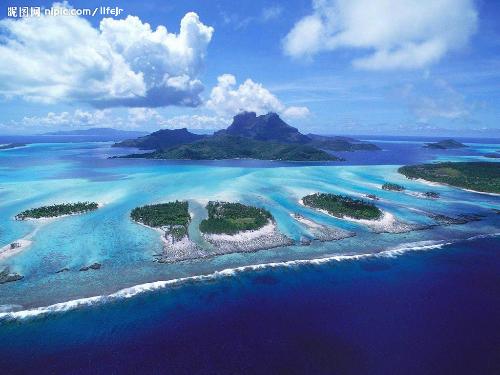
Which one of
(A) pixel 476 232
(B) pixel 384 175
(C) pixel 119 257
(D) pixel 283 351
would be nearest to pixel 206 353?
(D) pixel 283 351

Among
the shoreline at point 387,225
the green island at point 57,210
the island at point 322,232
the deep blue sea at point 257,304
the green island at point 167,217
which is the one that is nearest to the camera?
the deep blue sea at point 257,304

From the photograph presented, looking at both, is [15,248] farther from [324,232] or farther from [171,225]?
[324,232]

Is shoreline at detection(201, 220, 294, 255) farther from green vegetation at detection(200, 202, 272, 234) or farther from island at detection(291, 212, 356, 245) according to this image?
island at detection(291, 212, 356, 245)

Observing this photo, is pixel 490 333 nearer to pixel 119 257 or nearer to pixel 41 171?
pixel 119 257

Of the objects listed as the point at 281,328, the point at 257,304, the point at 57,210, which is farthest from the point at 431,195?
the point at 57,210

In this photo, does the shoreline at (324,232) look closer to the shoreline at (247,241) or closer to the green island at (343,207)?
the shoreline at (247,241)

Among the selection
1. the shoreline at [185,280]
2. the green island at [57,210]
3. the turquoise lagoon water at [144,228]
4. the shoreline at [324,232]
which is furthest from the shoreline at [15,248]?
the shoreline at [324,232]

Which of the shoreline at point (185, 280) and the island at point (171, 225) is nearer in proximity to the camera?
the shoreline at point (185, 280)

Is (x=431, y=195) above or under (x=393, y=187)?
under
